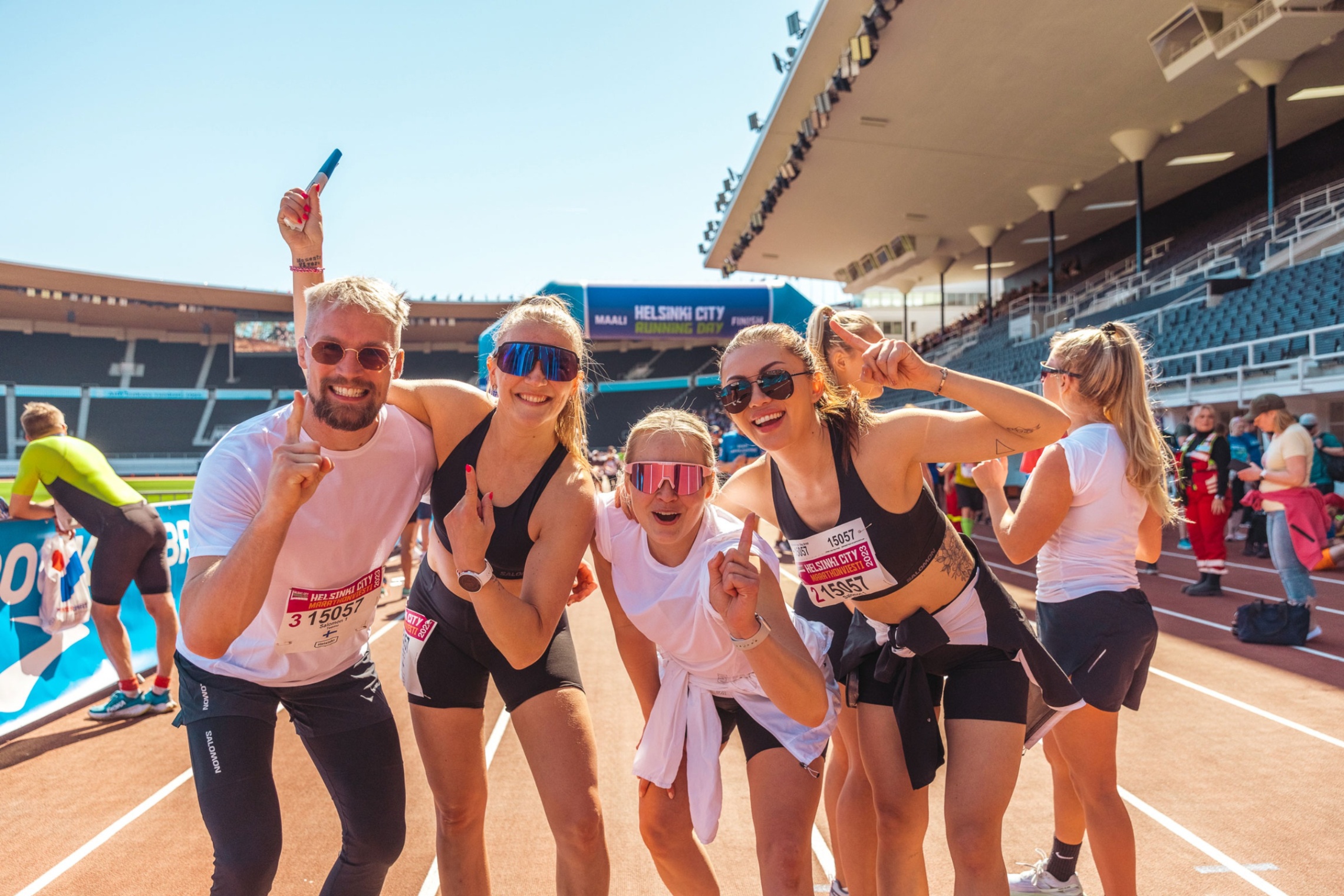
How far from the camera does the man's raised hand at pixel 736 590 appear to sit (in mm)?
1975

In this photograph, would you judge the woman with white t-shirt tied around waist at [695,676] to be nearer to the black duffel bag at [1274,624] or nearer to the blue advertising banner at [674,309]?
the black duffel bag at [1274,624]

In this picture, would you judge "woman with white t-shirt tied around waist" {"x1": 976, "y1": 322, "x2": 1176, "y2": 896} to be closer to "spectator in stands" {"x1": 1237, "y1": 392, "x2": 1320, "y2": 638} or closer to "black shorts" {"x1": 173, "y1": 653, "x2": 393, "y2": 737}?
"black shorts" {"x1": 173, "y1": 653, "x2": 393, "y2": 737}

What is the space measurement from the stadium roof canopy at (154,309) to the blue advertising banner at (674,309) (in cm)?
2131

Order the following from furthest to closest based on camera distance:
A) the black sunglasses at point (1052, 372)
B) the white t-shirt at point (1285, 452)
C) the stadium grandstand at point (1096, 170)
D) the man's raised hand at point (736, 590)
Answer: the stadium grandstand at point (1096, 170) < the white t-shirt at point (1285, 452) < the black sunglasses at point (1052, 372) < the man's raised hand at point (736, 590)

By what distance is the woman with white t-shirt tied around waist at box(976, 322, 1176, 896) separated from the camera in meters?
2.53

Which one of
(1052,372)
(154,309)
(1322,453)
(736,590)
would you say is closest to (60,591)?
(736,590)

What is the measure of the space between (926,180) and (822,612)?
78.9ft

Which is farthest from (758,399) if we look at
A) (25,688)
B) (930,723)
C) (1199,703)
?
(25,688)

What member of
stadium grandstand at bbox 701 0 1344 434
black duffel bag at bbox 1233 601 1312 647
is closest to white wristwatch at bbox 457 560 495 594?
black duffel bag at bbox 1233 601 1312 647

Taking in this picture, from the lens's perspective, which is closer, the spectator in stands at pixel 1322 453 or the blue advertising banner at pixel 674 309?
the spectator in stands at pixel 1322 453

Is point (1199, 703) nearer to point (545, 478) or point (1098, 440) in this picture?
point (1098, 440)

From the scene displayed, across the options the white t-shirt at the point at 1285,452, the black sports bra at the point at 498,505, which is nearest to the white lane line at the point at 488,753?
the black sports bra at the point at 498,505

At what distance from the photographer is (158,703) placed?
200 inches

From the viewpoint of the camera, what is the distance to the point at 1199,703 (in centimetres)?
489
